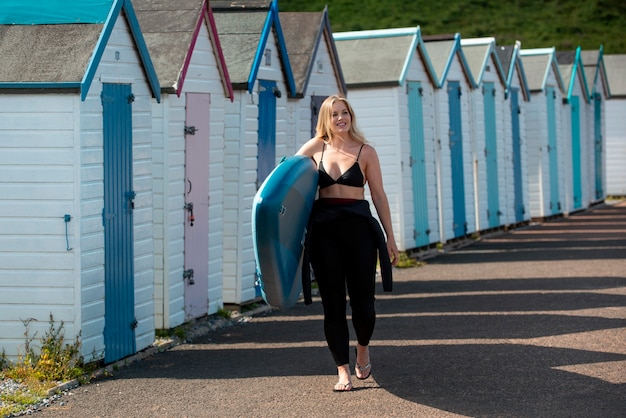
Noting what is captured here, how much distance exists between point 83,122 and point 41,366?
170cm

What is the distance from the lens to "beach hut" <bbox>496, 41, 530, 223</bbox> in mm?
23516

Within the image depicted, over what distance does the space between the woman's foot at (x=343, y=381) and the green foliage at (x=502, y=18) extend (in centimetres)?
5530

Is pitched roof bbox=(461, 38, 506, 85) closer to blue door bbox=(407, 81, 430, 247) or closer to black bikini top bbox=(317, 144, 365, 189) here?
blue door bbox=(407, 81, 430, 247)

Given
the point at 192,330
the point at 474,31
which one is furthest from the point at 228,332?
the point at 474,31

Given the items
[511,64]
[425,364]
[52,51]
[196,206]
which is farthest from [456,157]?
[52,51]

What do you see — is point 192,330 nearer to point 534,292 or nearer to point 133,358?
point 133,358

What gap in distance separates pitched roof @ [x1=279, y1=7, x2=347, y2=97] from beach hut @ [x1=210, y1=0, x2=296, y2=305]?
0.79 m

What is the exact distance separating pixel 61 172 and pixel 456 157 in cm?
1212

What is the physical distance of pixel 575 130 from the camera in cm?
2870

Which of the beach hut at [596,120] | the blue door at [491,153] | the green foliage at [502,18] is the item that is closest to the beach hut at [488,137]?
the blue door at [491,153]

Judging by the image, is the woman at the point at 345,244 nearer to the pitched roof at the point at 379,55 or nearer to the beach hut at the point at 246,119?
the beach hut at the point at 246,119

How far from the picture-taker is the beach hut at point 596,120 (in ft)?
102

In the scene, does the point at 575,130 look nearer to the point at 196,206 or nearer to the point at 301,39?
the point at 301,39

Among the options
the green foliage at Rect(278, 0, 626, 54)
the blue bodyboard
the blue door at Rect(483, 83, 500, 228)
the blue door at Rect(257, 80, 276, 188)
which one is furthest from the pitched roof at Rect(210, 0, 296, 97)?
the green foliage at Rect(278, 0, 626, 54)
